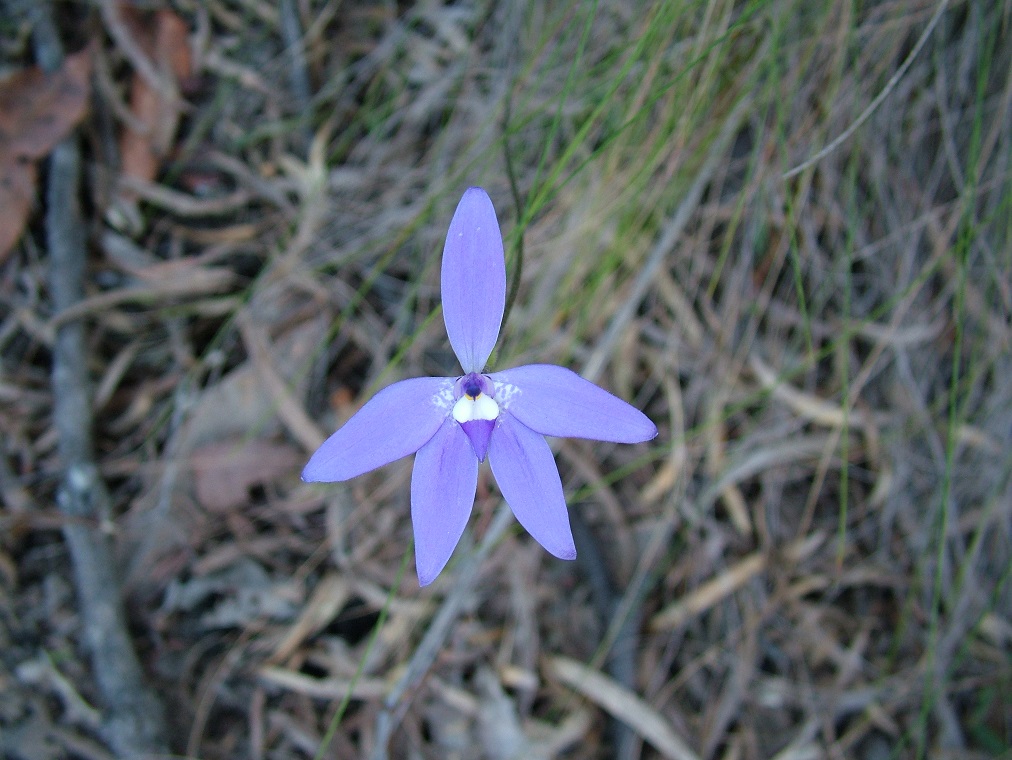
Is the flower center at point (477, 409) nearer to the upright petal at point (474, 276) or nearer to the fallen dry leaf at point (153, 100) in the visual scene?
the upright petal at point (474, 276)

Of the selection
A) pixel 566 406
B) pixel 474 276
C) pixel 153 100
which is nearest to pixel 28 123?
pixel 153 100

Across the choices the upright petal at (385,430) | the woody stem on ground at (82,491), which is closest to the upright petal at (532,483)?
the upright petal at (385,430)

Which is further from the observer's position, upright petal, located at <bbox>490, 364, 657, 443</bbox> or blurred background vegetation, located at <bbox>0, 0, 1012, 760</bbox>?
blurred background vegetation, located at <bbox>0, 0, 1012, 760</bbox>

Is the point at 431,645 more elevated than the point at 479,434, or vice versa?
the point at 479,434

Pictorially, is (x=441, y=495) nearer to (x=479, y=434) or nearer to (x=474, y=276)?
(x=479, y=434)

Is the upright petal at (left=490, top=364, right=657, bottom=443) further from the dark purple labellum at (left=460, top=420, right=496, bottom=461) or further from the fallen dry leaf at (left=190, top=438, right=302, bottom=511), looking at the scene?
the fallen dry leaf at (left=190, top=438, right=302, bottom=511)

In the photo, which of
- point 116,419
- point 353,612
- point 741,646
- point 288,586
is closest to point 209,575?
point 288,586

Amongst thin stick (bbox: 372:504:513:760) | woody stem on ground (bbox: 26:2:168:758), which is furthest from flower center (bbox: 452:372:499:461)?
woody stem on ground (bbox: 26:2:168:758)
